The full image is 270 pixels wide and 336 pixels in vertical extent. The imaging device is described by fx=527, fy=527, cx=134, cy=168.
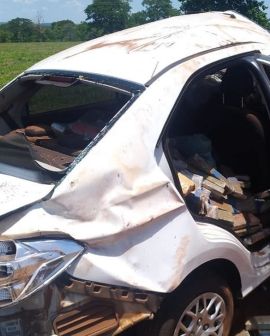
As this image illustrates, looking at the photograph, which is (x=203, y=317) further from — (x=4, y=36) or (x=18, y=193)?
(x=4, y=36)

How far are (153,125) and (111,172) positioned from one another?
322mm

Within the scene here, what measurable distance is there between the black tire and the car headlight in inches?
22.6

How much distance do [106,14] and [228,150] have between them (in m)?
78.2

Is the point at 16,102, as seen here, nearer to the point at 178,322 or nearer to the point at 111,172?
the point at 111,172

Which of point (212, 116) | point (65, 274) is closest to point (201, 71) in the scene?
point (212, 116)

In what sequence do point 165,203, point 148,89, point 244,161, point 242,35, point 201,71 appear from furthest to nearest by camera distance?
point 244,161, point 242,35, point 201,71, point 148,89, point 165,203

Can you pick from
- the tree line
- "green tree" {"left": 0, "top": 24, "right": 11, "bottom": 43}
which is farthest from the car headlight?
"green tree" {"left": 0, "top": 24, "right": 11, "bottom": 43}

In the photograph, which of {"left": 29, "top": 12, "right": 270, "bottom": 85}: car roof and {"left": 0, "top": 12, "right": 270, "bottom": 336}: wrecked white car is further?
{"left": 29, "top": 12, "right": 270, "bottom": 85}: car roof

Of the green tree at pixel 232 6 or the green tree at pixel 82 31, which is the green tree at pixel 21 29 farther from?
the green tree at pixel 232 6

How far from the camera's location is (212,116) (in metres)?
3.54

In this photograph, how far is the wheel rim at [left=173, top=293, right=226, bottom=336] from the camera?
8.53ft

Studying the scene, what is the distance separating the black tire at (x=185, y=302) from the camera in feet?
8.04

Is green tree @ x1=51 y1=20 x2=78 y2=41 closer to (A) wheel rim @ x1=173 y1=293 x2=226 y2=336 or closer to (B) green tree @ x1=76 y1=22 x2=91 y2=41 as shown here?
(B) green tree @ x1=76 y1=22 x2=91 y2=41

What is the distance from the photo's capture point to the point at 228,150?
11.3 ft
